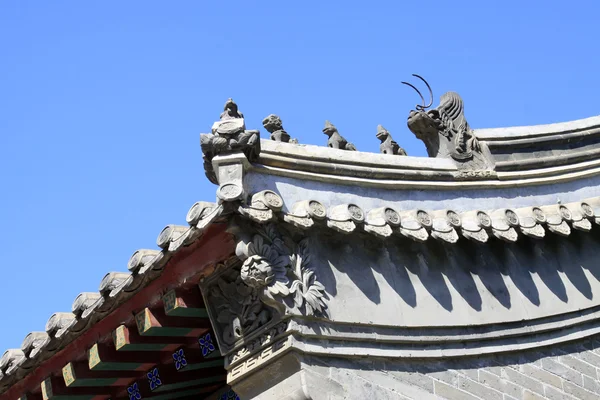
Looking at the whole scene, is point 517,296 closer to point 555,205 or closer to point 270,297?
point 555,205

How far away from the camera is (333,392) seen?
319 inches

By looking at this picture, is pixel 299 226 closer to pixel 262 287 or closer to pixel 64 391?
pixel 262 287

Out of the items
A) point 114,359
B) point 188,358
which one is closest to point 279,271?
point 188,358

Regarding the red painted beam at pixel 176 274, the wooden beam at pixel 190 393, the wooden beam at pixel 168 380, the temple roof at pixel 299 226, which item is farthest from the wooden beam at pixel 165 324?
the wooden beam at pixel 190 393

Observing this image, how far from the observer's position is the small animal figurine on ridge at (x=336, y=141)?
32.2 ft

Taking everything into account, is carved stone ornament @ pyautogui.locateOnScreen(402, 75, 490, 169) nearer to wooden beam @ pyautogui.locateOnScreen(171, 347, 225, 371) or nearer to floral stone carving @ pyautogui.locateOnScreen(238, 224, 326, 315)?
floral stone carving @ pyautogui.locateOnScreen(238, 224, 326, 315)

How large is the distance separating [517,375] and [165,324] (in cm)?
292

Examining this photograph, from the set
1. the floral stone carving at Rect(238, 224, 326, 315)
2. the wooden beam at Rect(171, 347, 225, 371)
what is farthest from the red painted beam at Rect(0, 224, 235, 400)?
the wooden beam at Rect(171, 347, 225, 371)

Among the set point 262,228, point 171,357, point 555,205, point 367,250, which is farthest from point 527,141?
point 171,357

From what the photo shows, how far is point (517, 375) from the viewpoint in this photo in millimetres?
9141

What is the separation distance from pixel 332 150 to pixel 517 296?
2056mm

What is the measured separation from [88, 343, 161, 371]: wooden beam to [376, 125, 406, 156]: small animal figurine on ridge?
2.74m

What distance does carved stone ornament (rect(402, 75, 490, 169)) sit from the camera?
31.7 feet

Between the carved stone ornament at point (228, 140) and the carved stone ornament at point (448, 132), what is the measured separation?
203 cm
